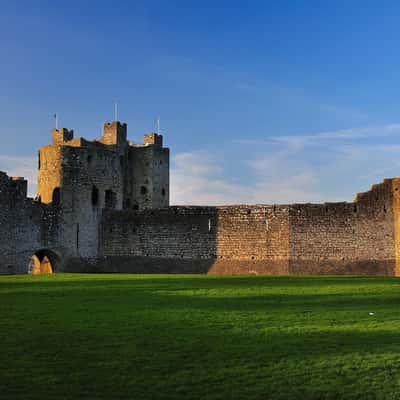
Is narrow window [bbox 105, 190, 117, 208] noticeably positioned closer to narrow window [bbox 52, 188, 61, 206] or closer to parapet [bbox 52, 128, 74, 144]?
narrow window [bbox 52, 188, 61, 206]

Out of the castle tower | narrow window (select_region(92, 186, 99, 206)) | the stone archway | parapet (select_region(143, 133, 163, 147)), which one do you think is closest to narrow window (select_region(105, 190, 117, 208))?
narrow window (select_region(92, 186, 99, 206))

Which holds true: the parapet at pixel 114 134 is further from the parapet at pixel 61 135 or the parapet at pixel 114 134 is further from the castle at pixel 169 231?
the castle at pixel 169 231

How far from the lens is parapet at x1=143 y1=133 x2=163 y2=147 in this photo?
48656 mm

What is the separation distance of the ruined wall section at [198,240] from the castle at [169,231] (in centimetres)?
5

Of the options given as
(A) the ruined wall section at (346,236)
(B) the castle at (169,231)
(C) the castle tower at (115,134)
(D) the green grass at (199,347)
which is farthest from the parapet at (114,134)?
(D) the green grass at (199,347)

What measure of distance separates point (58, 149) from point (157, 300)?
68.6 feet

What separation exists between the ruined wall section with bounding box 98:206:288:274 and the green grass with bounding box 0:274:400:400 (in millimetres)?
15778

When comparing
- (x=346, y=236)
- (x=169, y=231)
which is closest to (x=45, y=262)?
(x=169, y=231)

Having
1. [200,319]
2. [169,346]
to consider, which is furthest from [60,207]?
[169,346]

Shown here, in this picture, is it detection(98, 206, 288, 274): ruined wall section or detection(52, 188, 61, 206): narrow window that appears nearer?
detection(98, 206, 288, 274): ruined wall section

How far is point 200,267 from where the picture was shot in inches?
1315

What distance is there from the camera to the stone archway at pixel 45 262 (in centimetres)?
3425

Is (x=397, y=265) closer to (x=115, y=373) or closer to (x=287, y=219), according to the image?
(x=287, y=219)

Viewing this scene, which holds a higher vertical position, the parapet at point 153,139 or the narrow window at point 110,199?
the parapet at point 153,139
